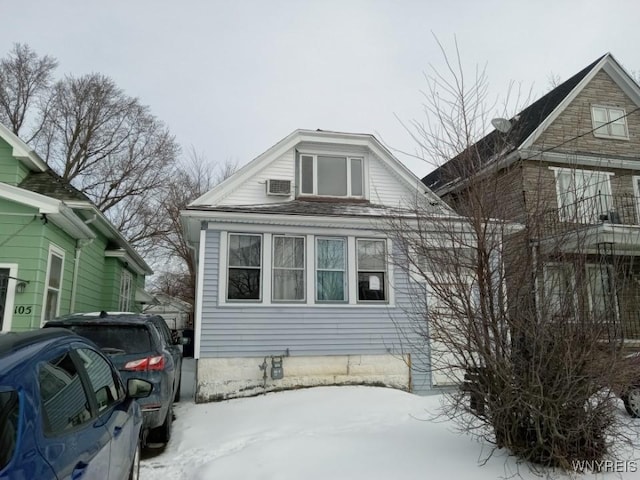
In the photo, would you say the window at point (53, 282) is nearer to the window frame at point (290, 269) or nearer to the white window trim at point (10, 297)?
the white window trim at point (10, 297)

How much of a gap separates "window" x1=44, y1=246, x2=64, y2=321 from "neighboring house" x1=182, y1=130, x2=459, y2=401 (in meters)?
2.66

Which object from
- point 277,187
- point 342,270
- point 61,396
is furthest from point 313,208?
point 61,396

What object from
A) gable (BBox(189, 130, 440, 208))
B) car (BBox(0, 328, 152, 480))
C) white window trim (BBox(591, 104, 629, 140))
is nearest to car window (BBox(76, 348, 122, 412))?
car (BBox(0, 328, 152, 480))

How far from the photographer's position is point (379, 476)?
429 cm

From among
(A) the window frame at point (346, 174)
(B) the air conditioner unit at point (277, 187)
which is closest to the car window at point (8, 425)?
(B) the air conditioner unit at point (277, 187)

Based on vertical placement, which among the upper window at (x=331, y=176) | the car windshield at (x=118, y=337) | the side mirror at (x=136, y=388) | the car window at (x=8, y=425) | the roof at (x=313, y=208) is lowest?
the side mirror at (x=136, y=388)

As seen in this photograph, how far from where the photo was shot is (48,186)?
33.2 feet

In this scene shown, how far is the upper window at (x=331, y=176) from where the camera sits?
11609 millimetres

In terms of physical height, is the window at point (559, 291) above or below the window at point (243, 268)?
below

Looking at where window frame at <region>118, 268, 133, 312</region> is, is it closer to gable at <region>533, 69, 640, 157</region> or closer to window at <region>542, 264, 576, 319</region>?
window at <region>542, 264, 576, 319</region>

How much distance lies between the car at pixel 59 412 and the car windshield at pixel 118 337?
200cm

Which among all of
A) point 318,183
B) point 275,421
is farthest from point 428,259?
point 318,183

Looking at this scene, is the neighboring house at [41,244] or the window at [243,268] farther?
the window at [243,268]

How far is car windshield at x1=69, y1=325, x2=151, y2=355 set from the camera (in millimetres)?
5621
